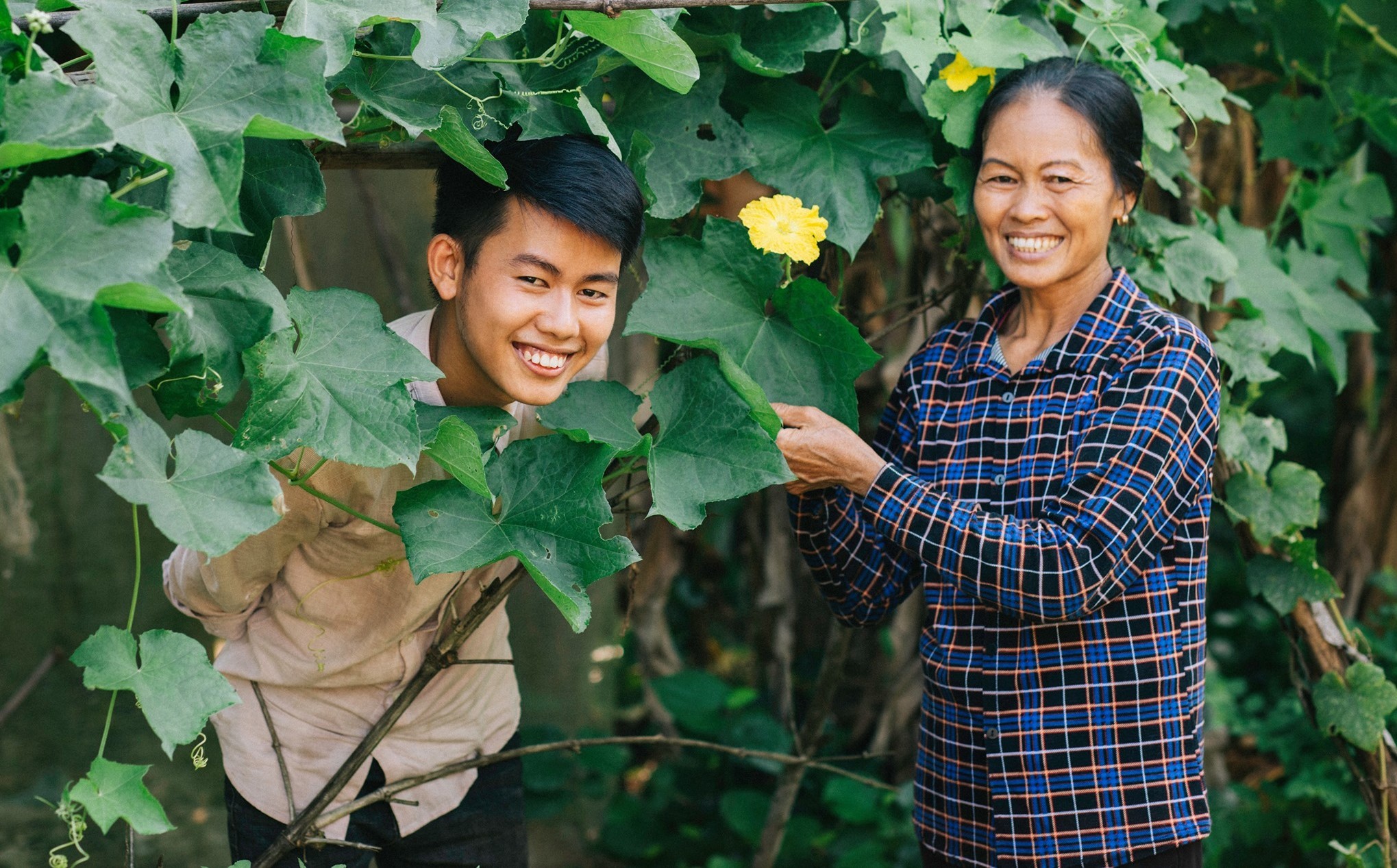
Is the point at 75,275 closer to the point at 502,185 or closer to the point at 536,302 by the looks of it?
the point at 502,185

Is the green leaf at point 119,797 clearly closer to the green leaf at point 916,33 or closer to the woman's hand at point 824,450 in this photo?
the woman's hand at point 824,450

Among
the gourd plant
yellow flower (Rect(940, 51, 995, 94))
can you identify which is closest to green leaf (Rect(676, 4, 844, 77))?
the gourd plant

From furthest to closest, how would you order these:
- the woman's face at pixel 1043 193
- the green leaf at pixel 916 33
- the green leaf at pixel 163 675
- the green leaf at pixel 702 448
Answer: the woman's face at pixel 1043 193, the green leaf at pixel 916 33, the green leaf at pixel 702 448, the green leaf at pixel 163 675

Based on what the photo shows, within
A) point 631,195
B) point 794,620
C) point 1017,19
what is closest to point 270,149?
point 631,195

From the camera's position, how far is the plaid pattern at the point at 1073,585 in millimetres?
1565

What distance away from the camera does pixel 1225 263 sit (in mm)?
1957

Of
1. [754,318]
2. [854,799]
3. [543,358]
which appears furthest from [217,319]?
[854,799]

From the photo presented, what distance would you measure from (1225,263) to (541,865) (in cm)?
232

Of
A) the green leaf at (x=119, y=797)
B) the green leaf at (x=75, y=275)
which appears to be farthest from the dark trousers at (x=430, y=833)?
the green leaf at (x=75, y=275)

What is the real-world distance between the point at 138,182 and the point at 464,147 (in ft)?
1.15

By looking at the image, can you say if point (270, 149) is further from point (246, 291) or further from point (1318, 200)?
point (1318, 200)

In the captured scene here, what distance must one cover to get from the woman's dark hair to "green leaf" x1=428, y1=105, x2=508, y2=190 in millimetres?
705

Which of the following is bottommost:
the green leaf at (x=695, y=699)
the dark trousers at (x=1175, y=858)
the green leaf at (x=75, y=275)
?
the green leaf at (x=695, y=699)

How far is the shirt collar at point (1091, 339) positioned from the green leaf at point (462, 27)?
84cm
